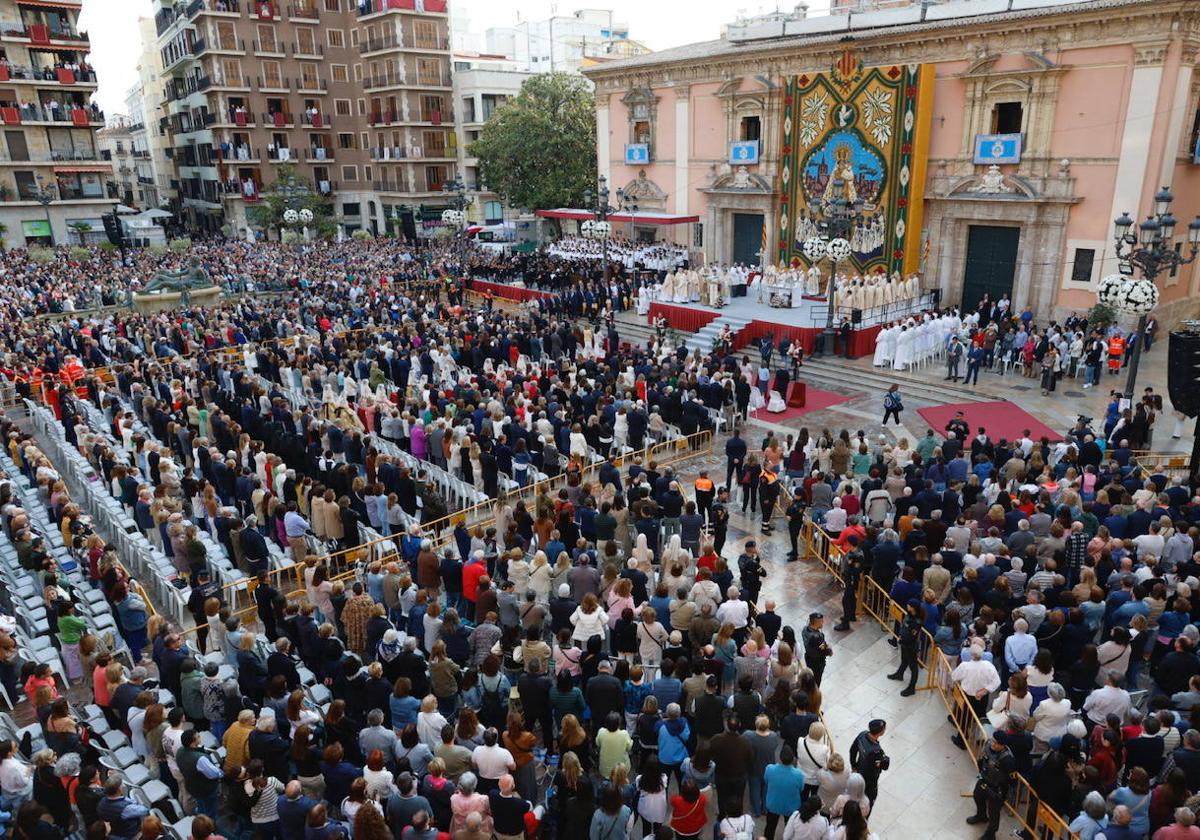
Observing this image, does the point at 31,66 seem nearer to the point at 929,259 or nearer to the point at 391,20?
the point at 391,20

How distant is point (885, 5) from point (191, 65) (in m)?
49.3

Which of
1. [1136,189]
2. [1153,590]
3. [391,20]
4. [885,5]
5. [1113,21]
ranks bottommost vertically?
[1153,590]

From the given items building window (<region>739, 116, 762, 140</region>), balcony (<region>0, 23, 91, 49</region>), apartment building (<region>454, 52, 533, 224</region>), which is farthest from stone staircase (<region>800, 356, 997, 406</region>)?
balcony (<region>0, 23, 91, 49</region>)

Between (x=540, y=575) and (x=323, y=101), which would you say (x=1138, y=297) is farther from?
(x=323, y=101)

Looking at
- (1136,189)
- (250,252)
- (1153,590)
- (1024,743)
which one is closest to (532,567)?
(1024,743)

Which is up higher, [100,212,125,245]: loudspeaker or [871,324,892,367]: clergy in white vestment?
[100,212,125,245]: loudspeaker

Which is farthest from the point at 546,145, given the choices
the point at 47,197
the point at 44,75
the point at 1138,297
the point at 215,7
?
the point at 1138,297

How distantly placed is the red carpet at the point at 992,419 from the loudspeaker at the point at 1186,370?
402cm

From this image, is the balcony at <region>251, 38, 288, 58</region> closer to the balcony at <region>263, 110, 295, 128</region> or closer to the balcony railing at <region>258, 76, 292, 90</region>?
the balcony railing at <region>258, 76, 292, 90</region>

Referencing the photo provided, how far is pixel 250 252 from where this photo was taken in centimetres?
4197

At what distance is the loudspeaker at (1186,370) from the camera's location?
40.0ft

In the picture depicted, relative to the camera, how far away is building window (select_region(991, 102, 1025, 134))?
A: 24578 mm

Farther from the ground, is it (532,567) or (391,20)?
(391,20)

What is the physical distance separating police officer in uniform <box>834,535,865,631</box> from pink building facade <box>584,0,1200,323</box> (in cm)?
1797
